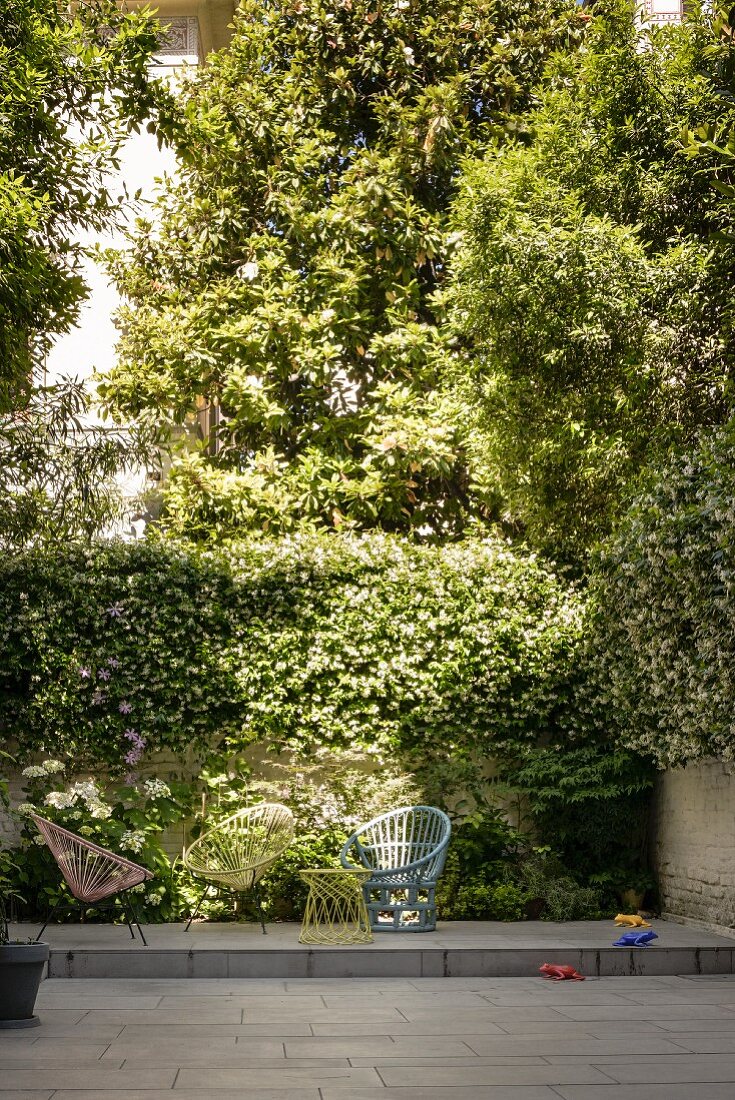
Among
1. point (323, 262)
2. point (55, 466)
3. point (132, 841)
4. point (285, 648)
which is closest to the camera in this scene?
point (132, 841)

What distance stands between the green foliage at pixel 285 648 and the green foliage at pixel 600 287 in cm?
113

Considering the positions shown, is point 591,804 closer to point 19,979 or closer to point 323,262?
point 19,979

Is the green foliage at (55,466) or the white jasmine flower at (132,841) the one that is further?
the green foliage at (55,466)

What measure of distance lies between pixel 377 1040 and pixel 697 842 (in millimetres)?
4436

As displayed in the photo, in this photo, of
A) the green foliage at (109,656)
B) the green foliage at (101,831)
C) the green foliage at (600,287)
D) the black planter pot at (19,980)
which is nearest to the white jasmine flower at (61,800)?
the green foliage at (101,831)

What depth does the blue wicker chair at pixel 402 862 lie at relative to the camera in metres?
8.64

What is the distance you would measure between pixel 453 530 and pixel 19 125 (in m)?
6.90

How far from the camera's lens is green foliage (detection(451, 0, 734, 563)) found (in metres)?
10.3

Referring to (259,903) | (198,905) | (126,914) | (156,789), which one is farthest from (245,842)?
(126,914)

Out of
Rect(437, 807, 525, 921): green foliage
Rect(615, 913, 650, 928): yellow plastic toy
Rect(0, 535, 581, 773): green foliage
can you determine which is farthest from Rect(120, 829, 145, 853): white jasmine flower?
Rect(615, 913, 650, 928): yellow plastic toy

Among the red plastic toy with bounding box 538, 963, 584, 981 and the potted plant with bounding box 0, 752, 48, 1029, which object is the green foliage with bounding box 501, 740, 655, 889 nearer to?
the red plastic toy with bounding box 538, 963, 584, 981

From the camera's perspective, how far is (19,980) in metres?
5.73

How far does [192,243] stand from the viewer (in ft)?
47.0

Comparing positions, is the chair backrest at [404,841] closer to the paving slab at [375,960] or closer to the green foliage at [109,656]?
the paving slab at [375,960]
